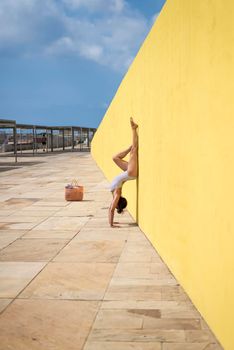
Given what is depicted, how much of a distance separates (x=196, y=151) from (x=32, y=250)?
301 cm

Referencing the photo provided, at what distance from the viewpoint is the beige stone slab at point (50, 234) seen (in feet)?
22.7

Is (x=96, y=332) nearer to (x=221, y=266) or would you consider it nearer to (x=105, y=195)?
(x=221, y=266)

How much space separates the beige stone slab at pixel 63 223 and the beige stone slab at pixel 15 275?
2.23 m

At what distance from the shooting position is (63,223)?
26.7ft

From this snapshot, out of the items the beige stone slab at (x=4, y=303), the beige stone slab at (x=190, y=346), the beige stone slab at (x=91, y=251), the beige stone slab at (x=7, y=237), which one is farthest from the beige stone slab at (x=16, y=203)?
the beige stone slab at (x=190, y=346)

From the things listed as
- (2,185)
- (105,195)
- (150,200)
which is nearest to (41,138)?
(2,185)

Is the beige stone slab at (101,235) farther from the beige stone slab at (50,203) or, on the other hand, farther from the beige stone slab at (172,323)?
the beige stone slab at (50,203)

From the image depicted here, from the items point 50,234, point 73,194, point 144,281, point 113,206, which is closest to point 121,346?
point 144,281

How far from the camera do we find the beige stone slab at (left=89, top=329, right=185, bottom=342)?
3.29 metres

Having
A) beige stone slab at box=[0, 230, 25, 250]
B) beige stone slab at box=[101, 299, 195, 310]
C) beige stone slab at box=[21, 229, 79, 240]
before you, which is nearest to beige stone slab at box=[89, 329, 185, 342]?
beige stone slab at box=[101, 299, 195, 310]

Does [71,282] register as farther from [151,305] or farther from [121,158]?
[121,158]

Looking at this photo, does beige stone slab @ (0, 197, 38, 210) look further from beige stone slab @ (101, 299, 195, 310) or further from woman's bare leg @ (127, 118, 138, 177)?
beige stone slab @ (101, 299, 195, 310)

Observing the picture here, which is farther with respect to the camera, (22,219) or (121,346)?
(22,219)

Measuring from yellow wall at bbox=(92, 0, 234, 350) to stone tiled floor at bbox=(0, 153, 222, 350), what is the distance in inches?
9.0
